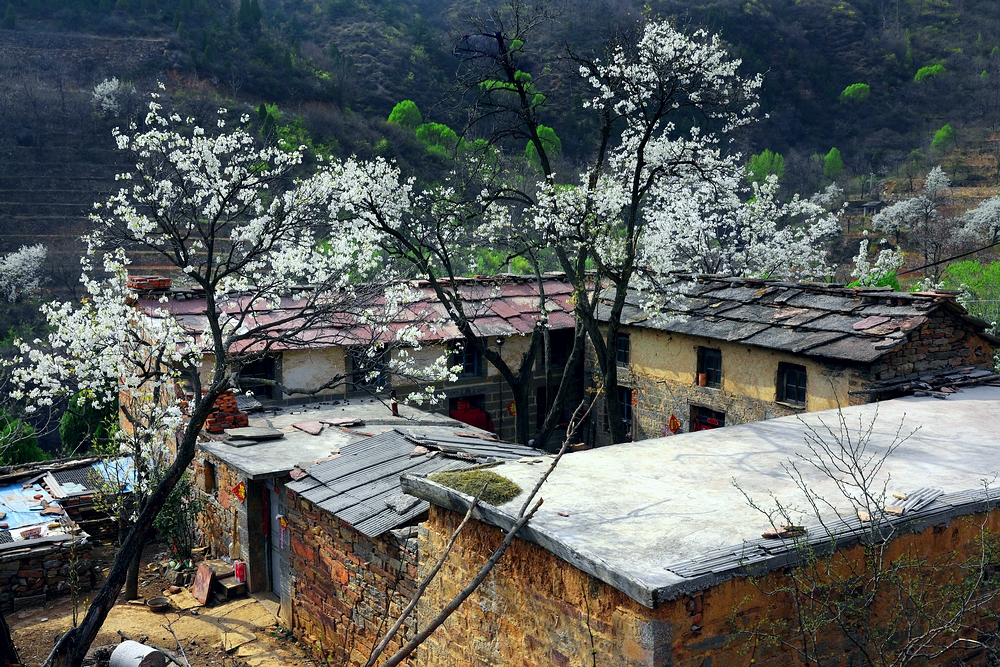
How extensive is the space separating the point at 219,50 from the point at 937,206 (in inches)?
2008

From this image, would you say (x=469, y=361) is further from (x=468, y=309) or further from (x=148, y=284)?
(x=148, y=284)

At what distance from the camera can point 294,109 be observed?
185ft

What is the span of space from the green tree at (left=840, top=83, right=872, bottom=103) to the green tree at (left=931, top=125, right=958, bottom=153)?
34.7 feet

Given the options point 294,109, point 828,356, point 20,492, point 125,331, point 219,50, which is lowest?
point 20,492

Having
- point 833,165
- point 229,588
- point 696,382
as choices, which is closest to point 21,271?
point 229,588

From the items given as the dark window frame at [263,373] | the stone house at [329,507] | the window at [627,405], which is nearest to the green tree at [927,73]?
the window at [627,405]

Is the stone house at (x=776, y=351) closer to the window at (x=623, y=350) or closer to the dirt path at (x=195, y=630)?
the window at (x=623, y=350)

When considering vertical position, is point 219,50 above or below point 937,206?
above

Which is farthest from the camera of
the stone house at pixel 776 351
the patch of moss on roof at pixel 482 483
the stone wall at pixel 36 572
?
the stone house at pixel 776 351

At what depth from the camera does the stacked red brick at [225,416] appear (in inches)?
509

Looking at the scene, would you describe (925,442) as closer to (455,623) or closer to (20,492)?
(455,623)

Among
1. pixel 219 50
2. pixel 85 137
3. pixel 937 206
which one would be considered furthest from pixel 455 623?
pixel 219 50

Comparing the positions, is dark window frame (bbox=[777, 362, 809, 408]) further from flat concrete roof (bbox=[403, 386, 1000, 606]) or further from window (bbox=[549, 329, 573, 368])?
window (bbox=[549, 329, 573, 368])

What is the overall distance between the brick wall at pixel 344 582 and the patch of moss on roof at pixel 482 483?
1202 mm
